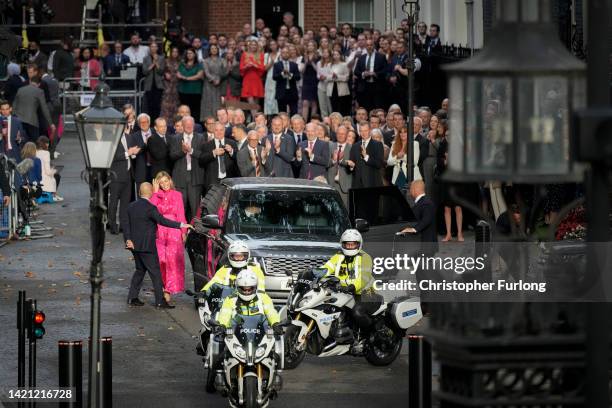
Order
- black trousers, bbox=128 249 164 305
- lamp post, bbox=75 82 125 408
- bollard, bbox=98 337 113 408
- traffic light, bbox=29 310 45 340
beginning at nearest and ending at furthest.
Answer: lamp post, bbox=75 82 125 408
bollard, bbox=98 337 113 408
traffic light, bbox=29 310 45 340
black trousers, bbox=128 249 164 305

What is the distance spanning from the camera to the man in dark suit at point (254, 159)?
2481cm

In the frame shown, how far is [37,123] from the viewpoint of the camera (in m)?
32.6

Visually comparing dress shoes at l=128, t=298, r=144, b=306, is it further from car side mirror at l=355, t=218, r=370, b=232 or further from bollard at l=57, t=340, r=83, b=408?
bollard at l=57, t=340, r=83, b=408

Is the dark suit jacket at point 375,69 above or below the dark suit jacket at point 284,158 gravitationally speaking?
above

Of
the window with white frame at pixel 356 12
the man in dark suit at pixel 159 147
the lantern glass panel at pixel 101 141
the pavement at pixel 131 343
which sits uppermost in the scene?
the window with white frame at pixel 356 12

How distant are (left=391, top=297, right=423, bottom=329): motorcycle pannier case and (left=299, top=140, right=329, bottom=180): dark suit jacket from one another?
8.31m

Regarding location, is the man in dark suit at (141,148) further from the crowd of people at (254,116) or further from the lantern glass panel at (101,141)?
the lantern glass panel at (101,141)

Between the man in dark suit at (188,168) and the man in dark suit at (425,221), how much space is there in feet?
21.0

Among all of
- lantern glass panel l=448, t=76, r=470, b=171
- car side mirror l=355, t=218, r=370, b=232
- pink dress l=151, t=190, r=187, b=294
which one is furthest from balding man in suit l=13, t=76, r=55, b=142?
lantern glass panel l=448, t=76, r=470, b=171

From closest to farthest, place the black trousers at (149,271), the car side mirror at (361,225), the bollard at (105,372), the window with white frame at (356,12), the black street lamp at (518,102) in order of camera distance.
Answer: the black street lamp at (518,102) < the bollard at (105,372) < the car side mirror at (361,225) < the black trousers at (149,271) < the window with white frame at (356,12)

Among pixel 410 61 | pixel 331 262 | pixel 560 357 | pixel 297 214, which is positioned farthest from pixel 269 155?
pixel 560 357

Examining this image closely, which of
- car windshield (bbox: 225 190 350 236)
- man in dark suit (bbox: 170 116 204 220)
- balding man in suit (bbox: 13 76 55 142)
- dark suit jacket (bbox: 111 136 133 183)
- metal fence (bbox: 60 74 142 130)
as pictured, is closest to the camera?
car windshield (bbox: 225 190 350 236)

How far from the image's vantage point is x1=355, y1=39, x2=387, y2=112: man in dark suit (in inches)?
1233

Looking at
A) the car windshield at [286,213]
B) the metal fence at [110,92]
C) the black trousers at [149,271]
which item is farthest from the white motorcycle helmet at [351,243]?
the metal fence at [110,92]
